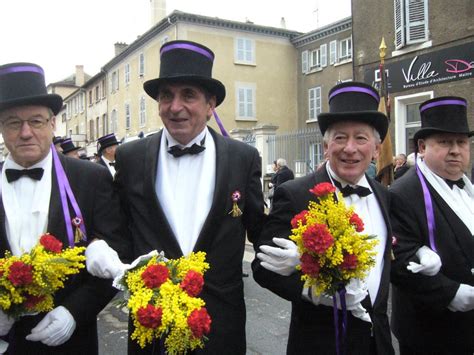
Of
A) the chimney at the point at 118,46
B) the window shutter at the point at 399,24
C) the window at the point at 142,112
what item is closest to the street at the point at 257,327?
the window shutter at the point at 399,24

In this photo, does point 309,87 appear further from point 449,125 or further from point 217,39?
point 449,125

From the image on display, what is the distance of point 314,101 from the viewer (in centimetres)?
2698

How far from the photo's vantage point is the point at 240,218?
2748 mm

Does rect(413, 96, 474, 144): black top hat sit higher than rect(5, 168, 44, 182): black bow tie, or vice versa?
rect(413, 96, 474, 144): black top hat

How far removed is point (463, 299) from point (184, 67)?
2021 millimetres

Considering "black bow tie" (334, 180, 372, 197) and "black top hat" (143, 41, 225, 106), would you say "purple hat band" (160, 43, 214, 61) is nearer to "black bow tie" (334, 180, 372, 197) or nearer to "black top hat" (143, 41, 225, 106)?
"black top hat" (143, 41, 225, 106)

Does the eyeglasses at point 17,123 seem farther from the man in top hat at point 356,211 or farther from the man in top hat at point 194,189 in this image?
the man in top hat at point 356,211

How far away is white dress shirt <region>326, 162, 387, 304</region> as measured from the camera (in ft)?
8.22

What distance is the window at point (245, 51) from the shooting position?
26677 mm

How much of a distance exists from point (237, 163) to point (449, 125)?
133cm

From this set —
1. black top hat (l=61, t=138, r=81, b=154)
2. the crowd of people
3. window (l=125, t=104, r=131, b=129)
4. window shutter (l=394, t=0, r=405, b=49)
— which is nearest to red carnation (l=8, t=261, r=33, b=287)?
the crowd of people

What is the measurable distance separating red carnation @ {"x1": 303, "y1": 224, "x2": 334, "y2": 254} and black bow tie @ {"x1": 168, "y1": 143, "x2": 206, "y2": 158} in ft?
3.09

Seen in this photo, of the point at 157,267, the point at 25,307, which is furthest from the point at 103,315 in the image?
the point at 157,267

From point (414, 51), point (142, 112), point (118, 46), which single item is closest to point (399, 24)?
point (414, 51)
